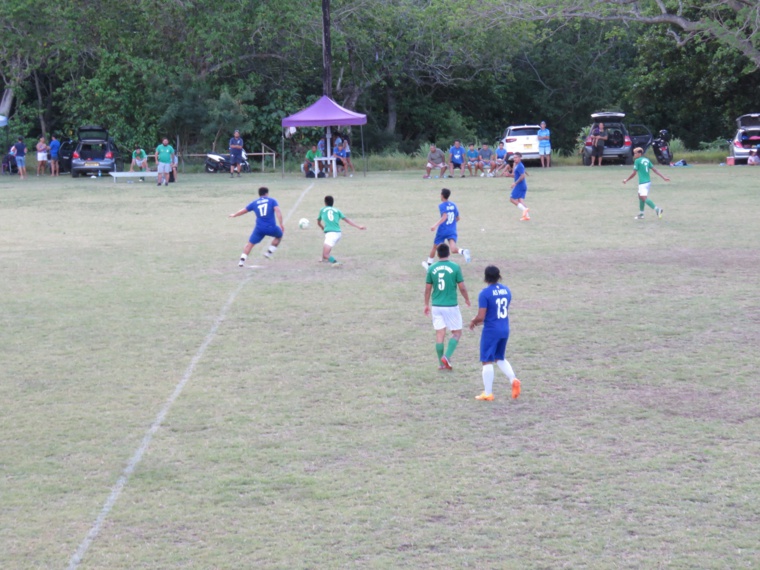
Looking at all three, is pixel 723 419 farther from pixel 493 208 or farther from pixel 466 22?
pixel 466 22

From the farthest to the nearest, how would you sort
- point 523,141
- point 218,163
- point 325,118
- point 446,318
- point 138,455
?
1. point 218,163
2. point 523,141
3. point 325,118
4. point 446,318
5. point 138,455

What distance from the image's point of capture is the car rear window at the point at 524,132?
4306 cm

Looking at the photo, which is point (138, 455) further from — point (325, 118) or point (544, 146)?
point (544, 146)

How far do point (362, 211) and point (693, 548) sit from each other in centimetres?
2094

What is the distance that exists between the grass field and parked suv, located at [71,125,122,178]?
24.5 meters

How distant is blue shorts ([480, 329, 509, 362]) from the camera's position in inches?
377

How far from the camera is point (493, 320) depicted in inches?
376

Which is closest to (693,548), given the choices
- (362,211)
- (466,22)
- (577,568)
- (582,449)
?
(577,568)

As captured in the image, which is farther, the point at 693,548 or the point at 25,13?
the point at 25,13

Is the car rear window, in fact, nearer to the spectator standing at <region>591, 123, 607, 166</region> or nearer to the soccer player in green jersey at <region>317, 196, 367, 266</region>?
the spectator standing at <region>591, 123, 607, 166</region>

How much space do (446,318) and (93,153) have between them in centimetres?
3562

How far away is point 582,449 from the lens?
845cm

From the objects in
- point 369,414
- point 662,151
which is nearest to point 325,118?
point 662,151

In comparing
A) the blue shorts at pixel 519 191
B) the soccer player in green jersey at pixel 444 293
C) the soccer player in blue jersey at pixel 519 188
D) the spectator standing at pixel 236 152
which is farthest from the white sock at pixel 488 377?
the spectator standing at pixel 236 152
